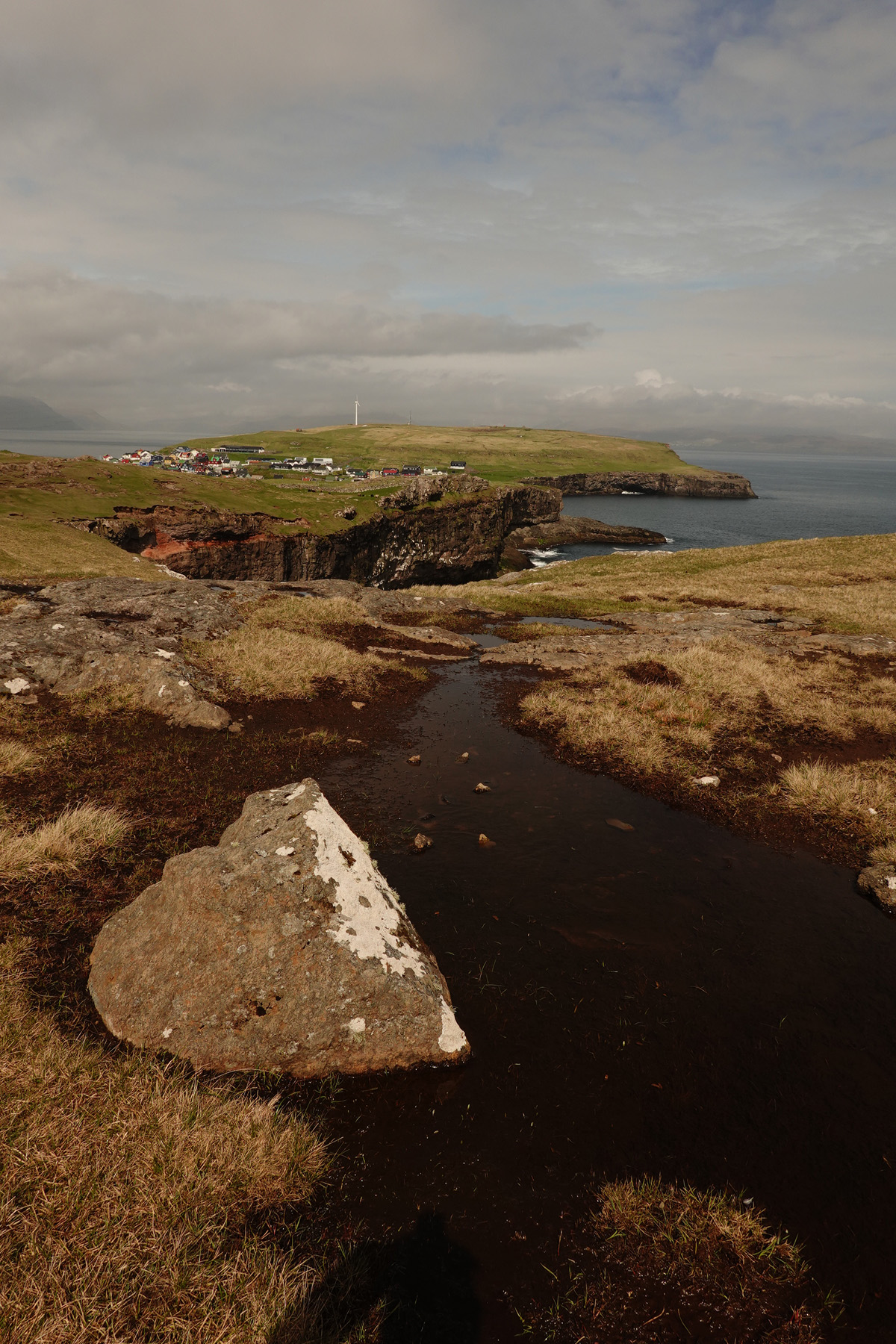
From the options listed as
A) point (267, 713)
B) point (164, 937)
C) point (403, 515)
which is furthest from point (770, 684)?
point (403, 515)

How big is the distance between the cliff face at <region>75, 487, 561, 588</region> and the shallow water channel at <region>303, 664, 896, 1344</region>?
47.6 m

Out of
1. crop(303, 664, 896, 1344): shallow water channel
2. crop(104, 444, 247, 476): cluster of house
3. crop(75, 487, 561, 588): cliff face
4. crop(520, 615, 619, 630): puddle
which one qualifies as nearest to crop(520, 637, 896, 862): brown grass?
crop(303, 664, 896, 1344): shallow water channel

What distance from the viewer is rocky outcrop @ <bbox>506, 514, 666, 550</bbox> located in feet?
459

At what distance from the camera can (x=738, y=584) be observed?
53875 mm

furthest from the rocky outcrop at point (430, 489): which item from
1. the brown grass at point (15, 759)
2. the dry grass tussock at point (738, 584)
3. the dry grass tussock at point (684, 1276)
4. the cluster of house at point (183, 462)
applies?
the dry grass tussock at point (684, 1276)

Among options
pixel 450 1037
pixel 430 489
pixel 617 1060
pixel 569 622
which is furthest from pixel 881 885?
pixel 430 489

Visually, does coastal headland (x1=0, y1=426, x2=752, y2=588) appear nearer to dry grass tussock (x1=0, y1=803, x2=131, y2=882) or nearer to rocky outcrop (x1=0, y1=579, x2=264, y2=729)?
rocky outcrop (x1=0, y1=579, x2=264, y2=729)

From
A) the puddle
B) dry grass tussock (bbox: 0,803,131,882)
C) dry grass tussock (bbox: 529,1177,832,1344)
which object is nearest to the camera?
dry grass tussock (bbox: 529,1177,832,1344)

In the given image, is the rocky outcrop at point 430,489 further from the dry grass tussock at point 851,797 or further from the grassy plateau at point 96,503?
the dry grass tussock at point 851,797

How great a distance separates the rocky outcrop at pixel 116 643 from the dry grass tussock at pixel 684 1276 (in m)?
14.2

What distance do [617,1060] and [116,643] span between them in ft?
65.6

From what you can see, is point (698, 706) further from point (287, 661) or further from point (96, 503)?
point (96, 503)

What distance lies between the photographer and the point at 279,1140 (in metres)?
5.88

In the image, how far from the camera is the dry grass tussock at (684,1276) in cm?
499
